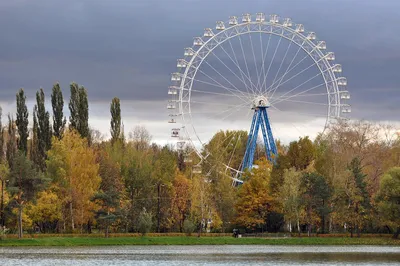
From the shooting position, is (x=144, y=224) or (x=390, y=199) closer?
(x=144, y=224)

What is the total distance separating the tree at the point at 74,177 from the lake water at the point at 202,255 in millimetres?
13042

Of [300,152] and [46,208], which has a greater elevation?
[300,152]

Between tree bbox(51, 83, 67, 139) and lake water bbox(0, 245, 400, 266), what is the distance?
24.6 meters

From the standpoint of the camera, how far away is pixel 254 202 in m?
84.6

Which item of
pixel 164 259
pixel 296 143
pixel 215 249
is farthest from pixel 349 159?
pixel 164 259

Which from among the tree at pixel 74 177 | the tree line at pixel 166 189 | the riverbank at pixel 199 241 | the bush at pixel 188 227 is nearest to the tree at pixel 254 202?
the tree line at pixel 166 189

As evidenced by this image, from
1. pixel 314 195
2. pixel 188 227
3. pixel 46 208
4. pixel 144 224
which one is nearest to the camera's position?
pixel 144 224

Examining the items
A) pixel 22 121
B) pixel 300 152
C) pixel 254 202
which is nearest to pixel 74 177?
pixel 22 121

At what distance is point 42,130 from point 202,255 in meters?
34.4

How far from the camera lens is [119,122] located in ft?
343

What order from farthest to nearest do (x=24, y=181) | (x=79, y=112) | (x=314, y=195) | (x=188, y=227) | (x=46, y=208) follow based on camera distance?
1. (x=79, y=112)
2. (x=46, y=208)
3. (x=314, y=195)
4. (x=188, y=227)
5. (x=24, y=181)

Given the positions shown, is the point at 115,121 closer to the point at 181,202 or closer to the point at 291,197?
the point at 181,202

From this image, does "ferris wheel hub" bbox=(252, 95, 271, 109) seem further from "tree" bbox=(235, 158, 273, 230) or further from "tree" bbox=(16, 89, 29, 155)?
"tree" bbox=(16, 89, 29, 155)

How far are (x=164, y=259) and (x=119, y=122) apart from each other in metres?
51.7
